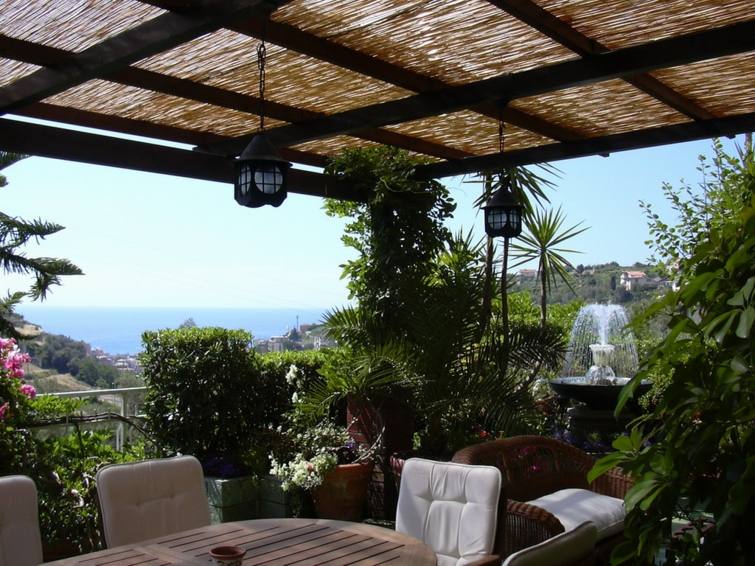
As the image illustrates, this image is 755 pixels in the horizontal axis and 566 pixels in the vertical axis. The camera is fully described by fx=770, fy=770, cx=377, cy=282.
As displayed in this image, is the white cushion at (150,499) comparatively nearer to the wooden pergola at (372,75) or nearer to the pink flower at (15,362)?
the wooden pergola at (372,75)

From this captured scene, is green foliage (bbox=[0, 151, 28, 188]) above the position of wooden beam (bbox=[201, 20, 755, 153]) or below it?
below

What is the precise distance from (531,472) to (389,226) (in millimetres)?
2842

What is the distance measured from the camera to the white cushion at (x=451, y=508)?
302cm

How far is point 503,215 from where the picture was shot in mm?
5500

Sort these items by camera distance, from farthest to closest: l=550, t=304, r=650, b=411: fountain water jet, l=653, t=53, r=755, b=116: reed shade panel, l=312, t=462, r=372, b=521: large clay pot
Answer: l=550, t=304, r=650, b=411: fountain water jet < l=312, t=462, r=372, b=521: large clay pot < l=653, t=53, r=755, b=116: reed shade panel

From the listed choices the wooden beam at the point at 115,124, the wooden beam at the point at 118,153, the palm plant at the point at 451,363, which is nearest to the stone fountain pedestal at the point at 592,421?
the palm plant at the point at 451,363

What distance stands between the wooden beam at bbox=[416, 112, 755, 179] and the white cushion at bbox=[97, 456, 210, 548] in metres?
3.69

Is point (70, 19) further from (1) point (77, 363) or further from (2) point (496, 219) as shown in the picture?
(1) point (77, 363)

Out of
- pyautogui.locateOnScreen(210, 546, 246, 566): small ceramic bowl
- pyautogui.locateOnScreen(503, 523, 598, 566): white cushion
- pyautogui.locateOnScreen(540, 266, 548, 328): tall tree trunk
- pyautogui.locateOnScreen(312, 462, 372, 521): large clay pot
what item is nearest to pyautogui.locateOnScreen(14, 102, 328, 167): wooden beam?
pyautogui.locateOnScreen(312, 462, 372, 521): large clay pot

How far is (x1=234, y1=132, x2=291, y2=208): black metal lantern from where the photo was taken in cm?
392

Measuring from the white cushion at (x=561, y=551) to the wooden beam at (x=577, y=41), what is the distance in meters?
2.42

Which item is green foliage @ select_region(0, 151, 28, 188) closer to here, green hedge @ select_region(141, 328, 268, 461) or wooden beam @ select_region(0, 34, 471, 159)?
wooden beam @ select_region(0, 34, 471, 159)

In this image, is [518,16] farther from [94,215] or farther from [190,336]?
[94,215]

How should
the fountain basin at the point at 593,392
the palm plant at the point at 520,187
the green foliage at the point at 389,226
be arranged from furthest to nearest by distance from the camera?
1. the palm plant at the point at 520,187
2. the green foliage at the point at 389,226
3. the fountain basin at the point at 593,392
